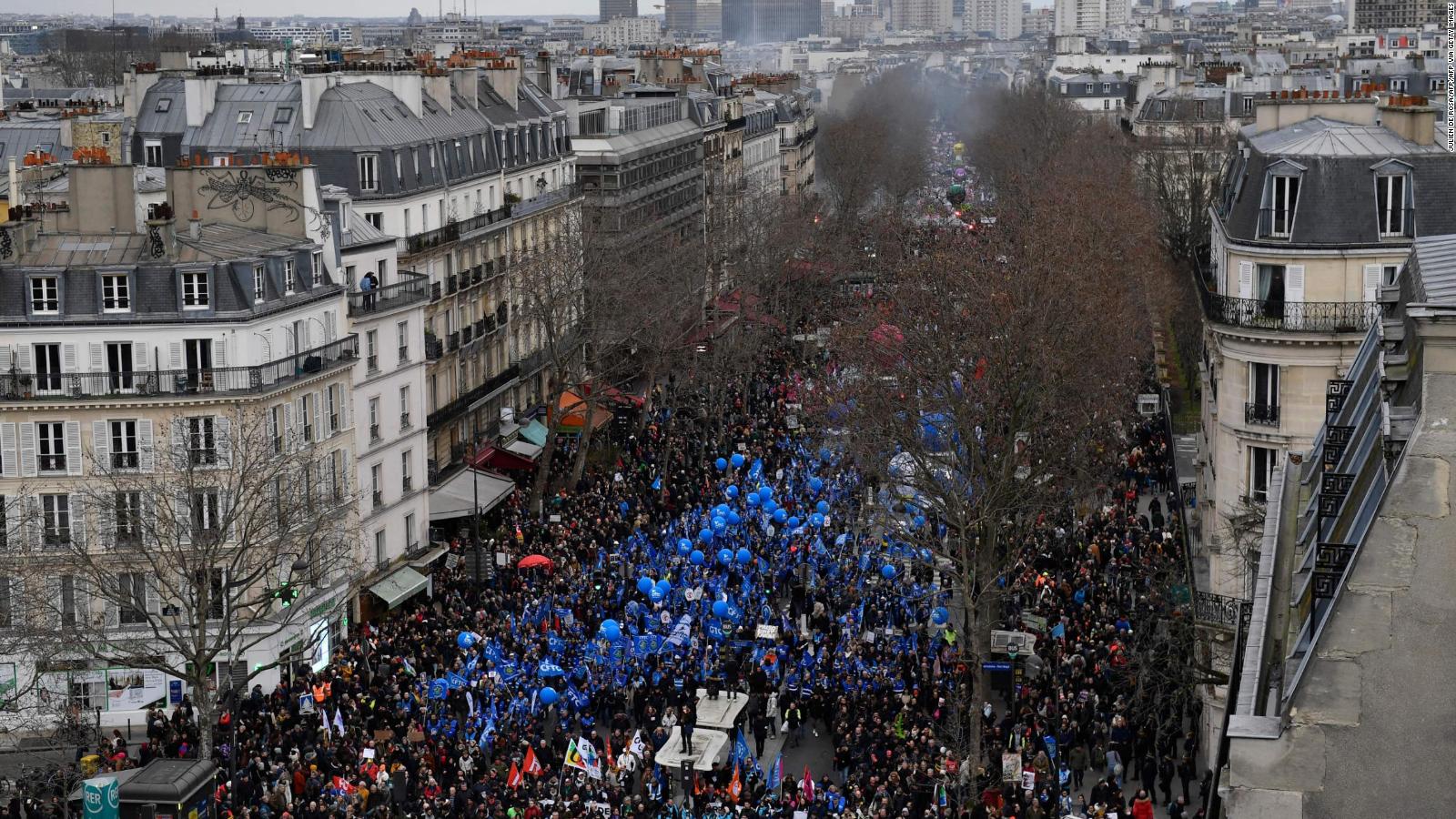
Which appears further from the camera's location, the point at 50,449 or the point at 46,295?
the point at 46,295

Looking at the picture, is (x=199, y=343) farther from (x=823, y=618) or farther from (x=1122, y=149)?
(x=1122, y=149)

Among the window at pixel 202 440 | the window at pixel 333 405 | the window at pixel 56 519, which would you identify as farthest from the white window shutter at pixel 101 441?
the window at pixel 333 405

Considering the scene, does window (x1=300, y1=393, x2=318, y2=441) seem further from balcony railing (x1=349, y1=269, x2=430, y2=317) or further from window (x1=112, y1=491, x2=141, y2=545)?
window (x1=112, y1=491, x2=141, y2=545)

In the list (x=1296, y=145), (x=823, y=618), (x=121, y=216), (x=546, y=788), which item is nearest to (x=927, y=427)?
(x=823, y=618)

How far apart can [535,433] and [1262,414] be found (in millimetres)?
34213

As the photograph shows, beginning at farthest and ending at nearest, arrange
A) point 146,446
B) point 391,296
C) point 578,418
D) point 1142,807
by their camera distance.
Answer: point 578,418, point 391,296, point 146,446, point 1142,807

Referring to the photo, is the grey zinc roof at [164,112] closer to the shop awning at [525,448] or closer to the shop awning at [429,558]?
the shop awning at [525,448]

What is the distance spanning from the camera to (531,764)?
3584 centimetres

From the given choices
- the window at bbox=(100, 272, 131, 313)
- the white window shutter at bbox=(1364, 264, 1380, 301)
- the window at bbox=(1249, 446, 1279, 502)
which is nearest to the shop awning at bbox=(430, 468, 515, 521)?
the window at bbox=(100, 272, 131, 313)

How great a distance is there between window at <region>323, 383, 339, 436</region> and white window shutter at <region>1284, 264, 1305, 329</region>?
21644 millimetres

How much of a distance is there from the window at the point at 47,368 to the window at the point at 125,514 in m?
2.93

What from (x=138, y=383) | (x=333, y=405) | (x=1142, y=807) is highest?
(x=138, y=383)

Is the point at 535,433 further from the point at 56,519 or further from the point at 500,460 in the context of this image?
the point at 56,519

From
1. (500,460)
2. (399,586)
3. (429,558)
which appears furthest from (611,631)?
(500,460)
